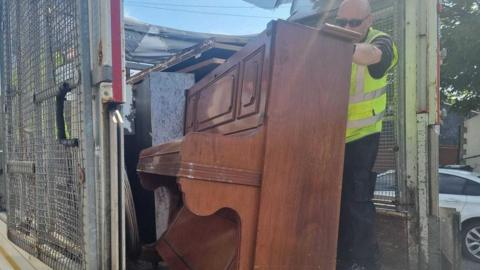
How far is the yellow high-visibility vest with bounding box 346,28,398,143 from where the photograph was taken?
2068mm

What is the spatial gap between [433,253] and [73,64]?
6.07 ft

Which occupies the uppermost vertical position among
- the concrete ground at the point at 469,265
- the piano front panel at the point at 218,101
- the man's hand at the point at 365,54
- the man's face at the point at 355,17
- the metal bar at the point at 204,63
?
the man's face at the point at 355,17

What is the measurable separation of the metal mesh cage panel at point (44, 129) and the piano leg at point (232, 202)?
18.5 inches

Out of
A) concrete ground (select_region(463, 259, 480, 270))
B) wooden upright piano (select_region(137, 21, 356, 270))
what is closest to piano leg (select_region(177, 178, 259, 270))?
wooden upright piano (select_region(137, 21, 356, 270))

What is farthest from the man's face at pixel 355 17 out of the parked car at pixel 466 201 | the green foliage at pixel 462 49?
the green foliage at pixel 462 49

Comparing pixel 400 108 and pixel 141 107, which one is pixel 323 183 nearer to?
pixel 400 108

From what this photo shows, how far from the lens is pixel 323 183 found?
1.62 m

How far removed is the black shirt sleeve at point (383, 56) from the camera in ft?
6.51

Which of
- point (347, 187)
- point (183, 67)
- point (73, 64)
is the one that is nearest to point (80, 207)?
point (73, 64)

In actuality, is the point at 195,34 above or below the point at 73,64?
above

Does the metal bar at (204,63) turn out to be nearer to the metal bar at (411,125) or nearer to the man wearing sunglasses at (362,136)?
the man wearing sunglasses at (362,136)

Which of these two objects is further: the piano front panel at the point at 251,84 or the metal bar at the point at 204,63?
the metal bar at the point at 204,63

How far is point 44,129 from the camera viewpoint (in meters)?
2.02

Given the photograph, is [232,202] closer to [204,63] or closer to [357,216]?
[357,216]
